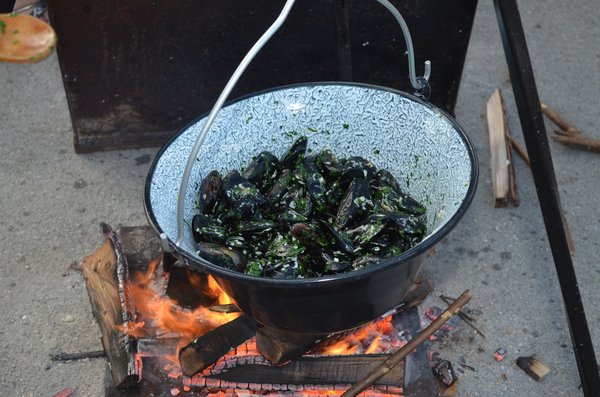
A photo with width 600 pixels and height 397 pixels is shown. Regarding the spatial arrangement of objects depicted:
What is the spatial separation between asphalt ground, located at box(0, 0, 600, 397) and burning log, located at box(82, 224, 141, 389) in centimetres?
24

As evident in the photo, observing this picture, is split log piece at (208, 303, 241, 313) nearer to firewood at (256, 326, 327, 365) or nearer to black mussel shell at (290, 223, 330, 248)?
firewood at (256, 326, 327, 365)

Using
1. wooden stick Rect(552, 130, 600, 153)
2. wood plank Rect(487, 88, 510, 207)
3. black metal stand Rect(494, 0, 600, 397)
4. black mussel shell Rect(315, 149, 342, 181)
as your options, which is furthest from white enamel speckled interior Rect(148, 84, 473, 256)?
wooden stick Rect(552, 130, 600, 153)

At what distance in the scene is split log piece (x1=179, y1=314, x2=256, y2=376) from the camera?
85.0 inches

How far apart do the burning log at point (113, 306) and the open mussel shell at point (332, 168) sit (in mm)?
580

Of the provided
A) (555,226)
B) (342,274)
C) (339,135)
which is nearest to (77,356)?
(339,135)

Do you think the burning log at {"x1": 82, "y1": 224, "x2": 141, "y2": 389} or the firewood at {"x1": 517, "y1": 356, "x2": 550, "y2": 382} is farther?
the firewood at {"x1": 517, "y1": 356, "x2": 550, "y2": 382}

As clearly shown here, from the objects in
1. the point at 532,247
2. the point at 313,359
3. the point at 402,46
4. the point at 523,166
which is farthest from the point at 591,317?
the point at 402,46

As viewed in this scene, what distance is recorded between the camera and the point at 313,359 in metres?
2.18

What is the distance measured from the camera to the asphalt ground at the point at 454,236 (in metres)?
2.51

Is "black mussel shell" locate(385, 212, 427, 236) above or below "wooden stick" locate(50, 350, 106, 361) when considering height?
above

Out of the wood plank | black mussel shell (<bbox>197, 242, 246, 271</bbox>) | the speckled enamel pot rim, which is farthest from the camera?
the wood plank

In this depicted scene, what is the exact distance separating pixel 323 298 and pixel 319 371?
2.01 ft

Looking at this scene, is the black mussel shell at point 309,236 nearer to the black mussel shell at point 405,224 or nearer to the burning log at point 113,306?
the black mussel shell at point 405,224

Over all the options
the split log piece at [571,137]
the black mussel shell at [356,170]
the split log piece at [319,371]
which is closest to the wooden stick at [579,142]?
the split log piece at [571,137]
